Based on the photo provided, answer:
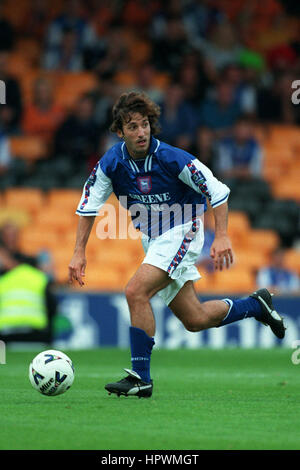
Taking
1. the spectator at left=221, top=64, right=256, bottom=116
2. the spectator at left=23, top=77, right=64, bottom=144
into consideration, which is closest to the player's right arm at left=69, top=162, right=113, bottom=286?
the spectator at left=23, top=77, right=64, bottom=144

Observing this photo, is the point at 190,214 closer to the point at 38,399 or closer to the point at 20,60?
the point at 38,399

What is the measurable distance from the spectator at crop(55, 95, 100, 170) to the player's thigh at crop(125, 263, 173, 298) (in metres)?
8.04

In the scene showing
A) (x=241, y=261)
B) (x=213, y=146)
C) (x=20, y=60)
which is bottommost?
(x=241, y=261)

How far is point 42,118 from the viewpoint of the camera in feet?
49.6

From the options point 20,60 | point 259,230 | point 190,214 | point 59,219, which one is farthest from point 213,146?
point 190,214

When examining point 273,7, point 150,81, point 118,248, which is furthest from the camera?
point 273,7

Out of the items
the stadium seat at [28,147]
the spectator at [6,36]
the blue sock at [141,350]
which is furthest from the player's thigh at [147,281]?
the spectator at [6,36]

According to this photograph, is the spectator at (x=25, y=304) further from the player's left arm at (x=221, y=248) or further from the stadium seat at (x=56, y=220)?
the player's left arm at (x=221, y=248)

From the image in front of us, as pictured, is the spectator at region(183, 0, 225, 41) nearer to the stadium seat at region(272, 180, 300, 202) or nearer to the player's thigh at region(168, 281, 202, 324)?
Result: the stadium seat at region(272, 180, 300, 202)

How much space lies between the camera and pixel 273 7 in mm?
18250

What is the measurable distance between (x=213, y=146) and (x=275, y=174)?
1393 millimetres

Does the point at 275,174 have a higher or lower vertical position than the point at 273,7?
lower
